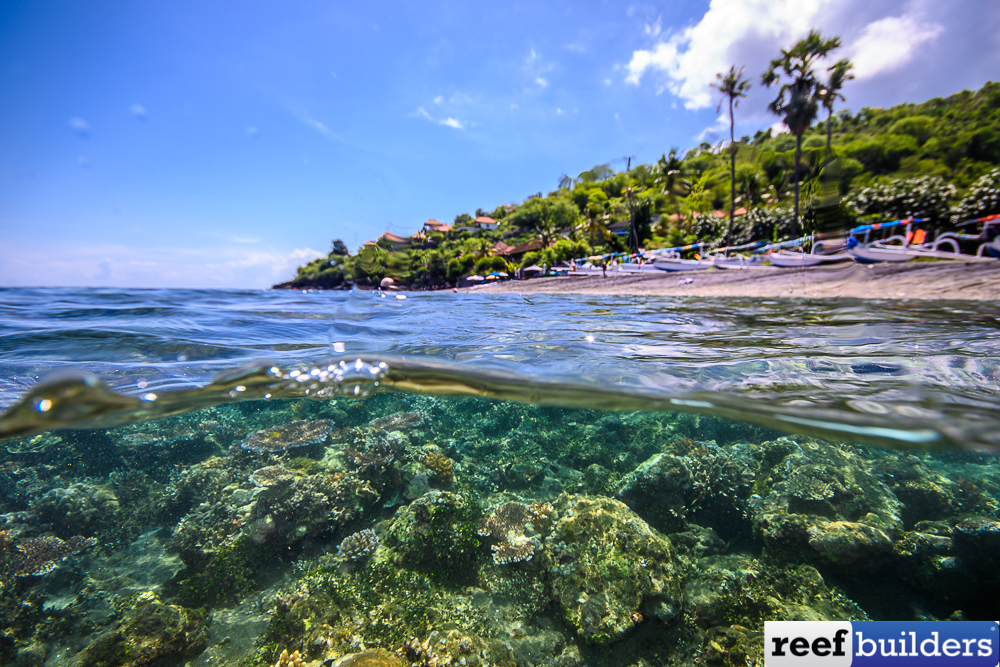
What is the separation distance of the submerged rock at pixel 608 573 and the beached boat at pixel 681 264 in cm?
2340

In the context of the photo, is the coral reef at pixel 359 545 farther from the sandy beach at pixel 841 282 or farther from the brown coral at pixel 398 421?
the sandy beach at pixel 841 282

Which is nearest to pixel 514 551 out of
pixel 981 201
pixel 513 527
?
pixel 513 527

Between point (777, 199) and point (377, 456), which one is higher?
point (777, 199)

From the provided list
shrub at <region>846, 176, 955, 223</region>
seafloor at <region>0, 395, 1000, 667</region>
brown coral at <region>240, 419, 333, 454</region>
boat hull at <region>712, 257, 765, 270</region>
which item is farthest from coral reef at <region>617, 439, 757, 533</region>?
shrub at <region>846, 176, 955, 223</region>

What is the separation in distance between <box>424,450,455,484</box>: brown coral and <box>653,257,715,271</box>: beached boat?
76.4 feet

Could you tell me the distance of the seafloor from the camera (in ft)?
15.8

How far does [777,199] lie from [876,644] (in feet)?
176

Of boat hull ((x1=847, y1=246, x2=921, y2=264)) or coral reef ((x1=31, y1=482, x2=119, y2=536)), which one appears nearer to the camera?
coral reef ((x1=31, y1=482, x2=119, y2=536))

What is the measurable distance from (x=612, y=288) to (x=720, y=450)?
17678mm

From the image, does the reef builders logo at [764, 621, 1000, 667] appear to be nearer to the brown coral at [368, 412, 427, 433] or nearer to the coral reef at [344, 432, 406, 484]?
the coral reef at [344, 432, 406, 484]

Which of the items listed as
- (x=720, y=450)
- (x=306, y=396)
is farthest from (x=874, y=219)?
(x=306, y=396)

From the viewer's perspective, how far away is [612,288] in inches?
971

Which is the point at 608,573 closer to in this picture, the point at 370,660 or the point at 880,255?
the point at 370,660

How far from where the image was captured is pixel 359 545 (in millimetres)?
6055
